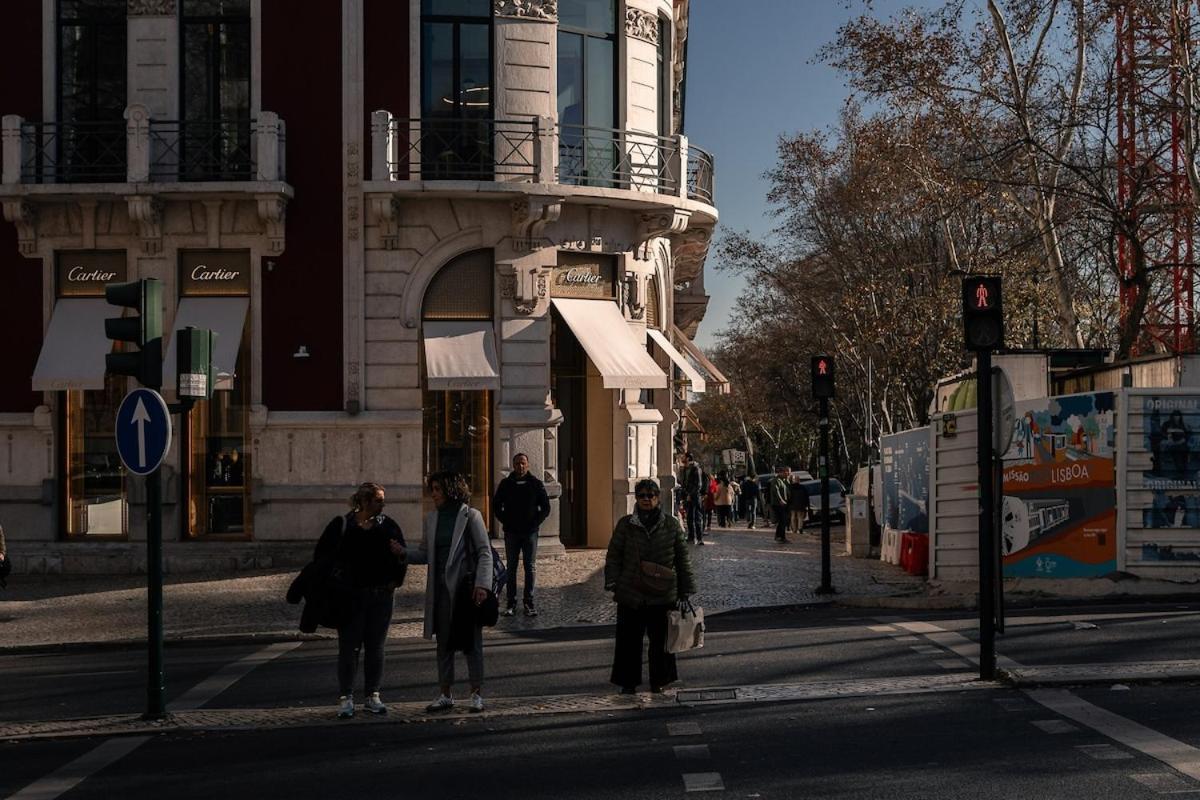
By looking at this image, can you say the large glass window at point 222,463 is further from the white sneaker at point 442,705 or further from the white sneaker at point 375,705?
the white sneaker at point 442,705

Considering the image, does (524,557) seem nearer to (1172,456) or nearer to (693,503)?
(1172,456)

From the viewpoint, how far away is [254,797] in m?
9.53

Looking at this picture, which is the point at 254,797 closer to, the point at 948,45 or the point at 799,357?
the point at 948,45

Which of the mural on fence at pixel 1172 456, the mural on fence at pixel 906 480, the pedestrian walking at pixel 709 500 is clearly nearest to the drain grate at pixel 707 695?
the mural on fence at pixel 1172 456

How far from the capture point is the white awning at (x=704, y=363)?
3117 centimetres

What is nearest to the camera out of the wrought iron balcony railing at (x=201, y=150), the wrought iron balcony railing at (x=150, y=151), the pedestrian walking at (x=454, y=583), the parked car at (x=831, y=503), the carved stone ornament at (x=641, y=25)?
the pedestrian walking at (x=454, y=583)

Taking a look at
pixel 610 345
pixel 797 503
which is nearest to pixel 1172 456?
pixel 610 345

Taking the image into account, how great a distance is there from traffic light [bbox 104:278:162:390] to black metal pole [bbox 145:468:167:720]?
0.73 metres

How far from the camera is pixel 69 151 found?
2548cm

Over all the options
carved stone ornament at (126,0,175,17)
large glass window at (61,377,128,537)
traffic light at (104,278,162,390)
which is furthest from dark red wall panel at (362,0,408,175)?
traffic light at (104,278,162,390)

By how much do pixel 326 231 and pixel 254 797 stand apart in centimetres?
1701

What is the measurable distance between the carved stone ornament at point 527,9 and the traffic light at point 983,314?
14194 millimetres

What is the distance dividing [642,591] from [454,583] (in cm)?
146

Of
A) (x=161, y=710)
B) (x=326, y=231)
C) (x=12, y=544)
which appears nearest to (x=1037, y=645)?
(x=161, y=710)
